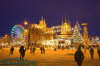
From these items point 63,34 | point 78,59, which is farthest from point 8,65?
point 63,34

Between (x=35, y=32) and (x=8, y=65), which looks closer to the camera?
(x=8, y=65)

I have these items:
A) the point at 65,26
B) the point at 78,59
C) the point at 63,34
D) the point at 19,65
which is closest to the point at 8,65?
the point at 19,65

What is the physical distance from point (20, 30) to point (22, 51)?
7319 cm

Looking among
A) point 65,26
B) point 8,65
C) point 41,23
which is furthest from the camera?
point 41,23

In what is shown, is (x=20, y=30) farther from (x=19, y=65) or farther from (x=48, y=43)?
(x=19, y=65)

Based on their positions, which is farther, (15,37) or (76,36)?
(15,37)

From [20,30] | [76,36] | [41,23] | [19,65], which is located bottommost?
[19,65]

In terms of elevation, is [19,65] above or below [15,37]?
below

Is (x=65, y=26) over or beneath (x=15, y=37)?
over

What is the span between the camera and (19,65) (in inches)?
554

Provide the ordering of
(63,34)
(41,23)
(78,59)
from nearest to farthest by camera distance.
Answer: (78,59) < (63,34) < (41,23)

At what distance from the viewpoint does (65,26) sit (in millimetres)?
126688

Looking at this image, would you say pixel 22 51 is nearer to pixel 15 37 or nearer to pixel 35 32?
pixel 35 32

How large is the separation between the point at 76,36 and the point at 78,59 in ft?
107
